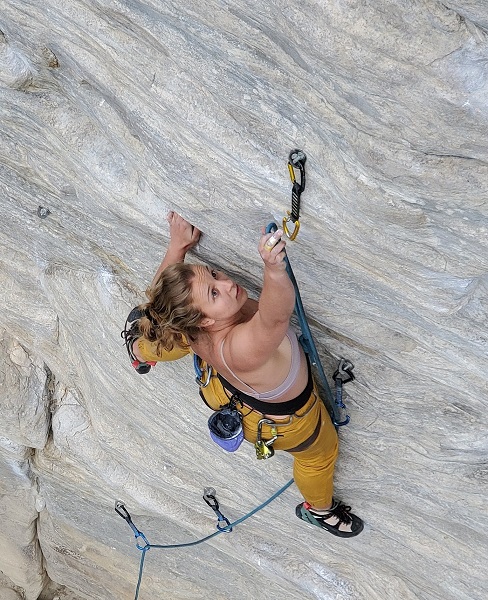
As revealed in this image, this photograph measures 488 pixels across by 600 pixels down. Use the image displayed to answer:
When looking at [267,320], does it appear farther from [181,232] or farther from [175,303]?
[181,232]

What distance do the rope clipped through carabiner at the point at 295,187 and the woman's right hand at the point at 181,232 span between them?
1.66 ft

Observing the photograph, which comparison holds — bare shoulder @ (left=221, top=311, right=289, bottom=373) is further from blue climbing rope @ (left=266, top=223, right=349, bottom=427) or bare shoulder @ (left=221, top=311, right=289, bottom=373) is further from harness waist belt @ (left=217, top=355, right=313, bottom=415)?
harness waist belt @ (left=217, top=355, right=313, bottom=415)

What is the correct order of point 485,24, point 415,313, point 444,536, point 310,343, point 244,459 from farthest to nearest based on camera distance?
point 244,459 → point 444,536 → point 310,343 → point 415,313 → point 485,24

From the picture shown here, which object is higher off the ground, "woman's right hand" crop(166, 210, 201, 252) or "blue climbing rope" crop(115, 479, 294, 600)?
"woman's right hand" crop(166, 210, 201, 252)

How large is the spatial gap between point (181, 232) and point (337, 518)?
1.76m

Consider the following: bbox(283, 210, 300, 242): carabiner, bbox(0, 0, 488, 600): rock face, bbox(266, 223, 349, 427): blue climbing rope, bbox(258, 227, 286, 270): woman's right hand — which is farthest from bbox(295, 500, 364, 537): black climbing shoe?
bbox(258, 227, 286, 270): woman's right hand

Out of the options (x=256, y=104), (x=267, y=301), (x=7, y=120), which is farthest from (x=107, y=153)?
(x=267, y=301)

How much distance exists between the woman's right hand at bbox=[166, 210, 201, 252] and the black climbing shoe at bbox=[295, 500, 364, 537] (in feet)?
5.27

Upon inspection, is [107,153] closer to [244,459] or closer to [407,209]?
[407,209]

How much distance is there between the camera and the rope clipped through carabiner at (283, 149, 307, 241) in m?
2.21

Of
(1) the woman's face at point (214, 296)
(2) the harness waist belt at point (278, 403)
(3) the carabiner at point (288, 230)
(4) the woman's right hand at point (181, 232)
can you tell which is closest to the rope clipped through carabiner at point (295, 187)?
(3) the carabiner at point (288, 230)

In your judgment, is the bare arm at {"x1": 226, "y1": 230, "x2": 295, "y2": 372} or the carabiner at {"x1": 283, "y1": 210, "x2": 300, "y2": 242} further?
the carabiner at {"x1": 283, "y1": 210, "x2": 300, "y2": 242}

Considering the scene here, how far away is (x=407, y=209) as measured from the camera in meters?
2.14

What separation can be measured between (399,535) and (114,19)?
270 cm
